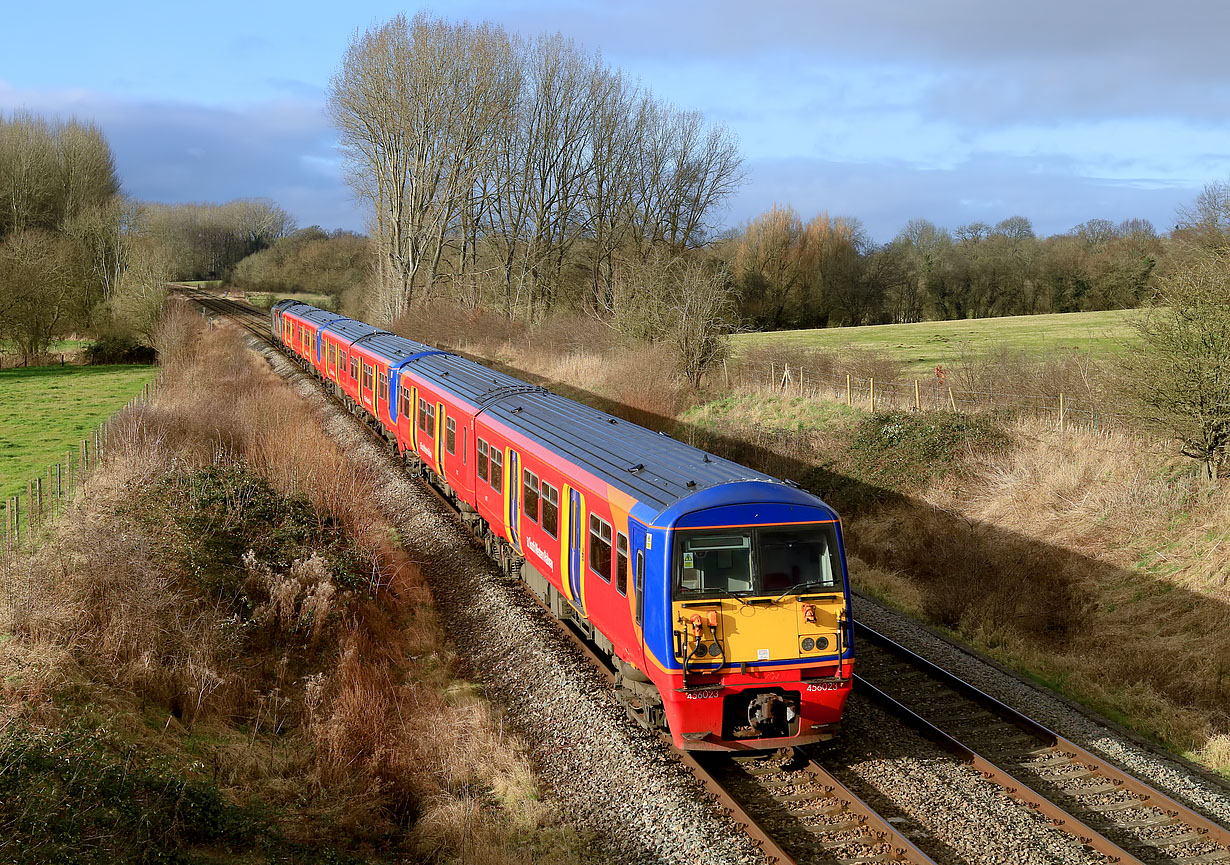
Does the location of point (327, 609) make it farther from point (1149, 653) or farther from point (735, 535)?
point (1149, 653)

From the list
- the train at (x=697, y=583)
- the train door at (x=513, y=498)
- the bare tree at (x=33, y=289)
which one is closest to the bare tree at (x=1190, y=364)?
the train at (x=697, y=583)

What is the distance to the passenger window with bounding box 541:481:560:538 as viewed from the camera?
36.1 feet

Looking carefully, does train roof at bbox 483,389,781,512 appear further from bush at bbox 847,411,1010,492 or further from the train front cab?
bush at bbox 847,411,1010,492

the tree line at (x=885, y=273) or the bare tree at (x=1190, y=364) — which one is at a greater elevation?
the tree line at (x=885, y=273)

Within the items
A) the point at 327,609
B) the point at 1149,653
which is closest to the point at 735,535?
the point at 327,609

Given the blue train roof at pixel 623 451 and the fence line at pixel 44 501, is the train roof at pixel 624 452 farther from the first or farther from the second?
the fence line at pixel 44 501

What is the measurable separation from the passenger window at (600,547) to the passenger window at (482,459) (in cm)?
480

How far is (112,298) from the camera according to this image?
1935 inches

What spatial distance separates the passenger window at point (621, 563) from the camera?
8.95 metres

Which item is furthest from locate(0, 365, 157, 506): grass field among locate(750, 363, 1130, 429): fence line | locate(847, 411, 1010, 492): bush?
locate(750, 363, 1130, 429): fence line

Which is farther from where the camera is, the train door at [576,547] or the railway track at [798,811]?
the train door at [576,547]

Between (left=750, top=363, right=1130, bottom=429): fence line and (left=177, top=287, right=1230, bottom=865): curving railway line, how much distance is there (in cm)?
861

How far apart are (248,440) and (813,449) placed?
42.4 ft

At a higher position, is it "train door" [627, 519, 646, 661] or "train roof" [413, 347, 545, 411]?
"train roof" [413, 347, 545, 411]
